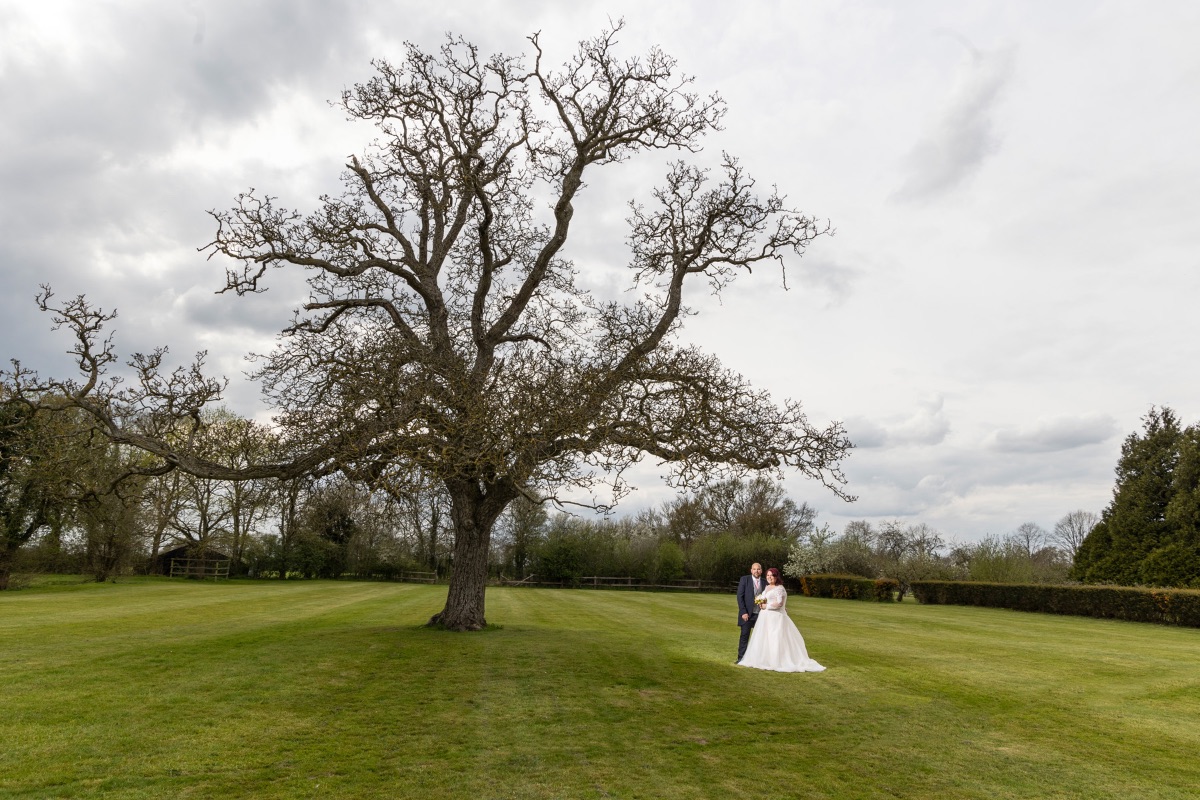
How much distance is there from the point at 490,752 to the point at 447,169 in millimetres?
12393

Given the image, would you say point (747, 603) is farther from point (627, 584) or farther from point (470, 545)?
point (627, 584)

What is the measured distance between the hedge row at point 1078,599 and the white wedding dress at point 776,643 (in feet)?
70.3

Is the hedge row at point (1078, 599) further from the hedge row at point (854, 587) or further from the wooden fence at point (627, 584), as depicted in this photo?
the wooden fence at point (627, 584)

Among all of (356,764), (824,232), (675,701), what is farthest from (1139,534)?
(356,764)

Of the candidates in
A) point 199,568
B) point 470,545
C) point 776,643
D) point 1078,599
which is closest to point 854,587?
point 1078,599

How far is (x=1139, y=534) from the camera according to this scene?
113 ft

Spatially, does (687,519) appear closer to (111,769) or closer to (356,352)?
(356,352)

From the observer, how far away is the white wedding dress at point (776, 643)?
1245cm

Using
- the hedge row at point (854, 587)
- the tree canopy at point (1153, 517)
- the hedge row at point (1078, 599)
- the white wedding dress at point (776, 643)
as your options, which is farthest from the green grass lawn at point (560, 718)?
the hedge row at point (854, 587)

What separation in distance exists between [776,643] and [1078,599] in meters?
24.7

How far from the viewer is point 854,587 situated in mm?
41750

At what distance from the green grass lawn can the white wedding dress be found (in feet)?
1.59

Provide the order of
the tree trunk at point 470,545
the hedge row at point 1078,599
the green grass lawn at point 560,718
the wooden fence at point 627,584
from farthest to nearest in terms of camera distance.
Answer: the wooden fence at point 627,584
the hedge row at point 1078,599
the tree trunk at point 470,545
the green grass lawn at point 560,718

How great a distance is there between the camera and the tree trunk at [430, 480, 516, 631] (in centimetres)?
1500
